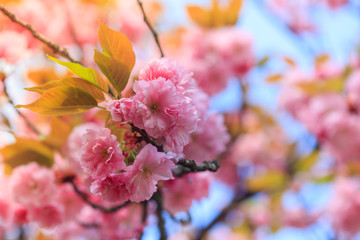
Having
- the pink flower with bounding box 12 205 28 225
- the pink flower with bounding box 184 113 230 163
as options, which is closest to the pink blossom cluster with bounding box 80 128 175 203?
the pink flower with bounding box 184 113 230 163

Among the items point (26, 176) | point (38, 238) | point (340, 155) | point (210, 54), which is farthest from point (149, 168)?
point (340, 155)

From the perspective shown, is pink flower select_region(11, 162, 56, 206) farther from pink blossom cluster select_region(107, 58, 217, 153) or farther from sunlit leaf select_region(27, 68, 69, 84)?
pink blossom cluster select_region(107, 58, 217, 153)

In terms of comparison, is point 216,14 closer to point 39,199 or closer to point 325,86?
point 325,86

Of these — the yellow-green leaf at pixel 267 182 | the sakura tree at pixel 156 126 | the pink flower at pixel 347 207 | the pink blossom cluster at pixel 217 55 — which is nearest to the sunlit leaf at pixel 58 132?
the sakura tree at pixel 156 126

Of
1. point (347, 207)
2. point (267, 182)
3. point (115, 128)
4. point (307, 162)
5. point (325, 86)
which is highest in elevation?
point (325, 86)

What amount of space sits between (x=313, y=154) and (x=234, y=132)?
0.49 metres

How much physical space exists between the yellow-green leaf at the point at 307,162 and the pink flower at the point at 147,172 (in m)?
1.53

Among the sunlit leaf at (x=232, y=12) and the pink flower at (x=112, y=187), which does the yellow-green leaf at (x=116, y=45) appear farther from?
the sunlit leaf at (x=232, y=12)

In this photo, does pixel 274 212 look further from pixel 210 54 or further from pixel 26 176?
pixel 26 176

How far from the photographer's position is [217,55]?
190cm

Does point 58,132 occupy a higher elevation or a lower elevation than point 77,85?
higher

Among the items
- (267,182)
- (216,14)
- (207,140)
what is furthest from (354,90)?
(207,140)

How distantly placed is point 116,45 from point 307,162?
1.71 m

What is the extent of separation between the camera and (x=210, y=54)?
189cm
